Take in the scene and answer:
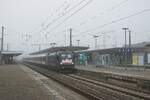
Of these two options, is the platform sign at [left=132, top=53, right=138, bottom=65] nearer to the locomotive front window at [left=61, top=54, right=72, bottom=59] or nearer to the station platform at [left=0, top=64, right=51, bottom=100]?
the locomotive front window at [left=61, top=54, right=72, bottom=59]

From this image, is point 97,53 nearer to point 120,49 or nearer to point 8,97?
point 120,49

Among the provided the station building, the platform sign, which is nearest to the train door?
the station building

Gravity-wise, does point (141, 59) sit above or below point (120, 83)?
above

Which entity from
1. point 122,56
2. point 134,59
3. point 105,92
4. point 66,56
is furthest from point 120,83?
point 122,56

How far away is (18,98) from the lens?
1513 cm

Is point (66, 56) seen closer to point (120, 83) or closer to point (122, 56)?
point (120, 83)

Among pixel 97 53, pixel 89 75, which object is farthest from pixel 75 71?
pixel 97 53

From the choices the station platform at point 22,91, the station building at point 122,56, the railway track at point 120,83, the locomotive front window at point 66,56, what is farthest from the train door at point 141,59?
the station platform at point 22,91

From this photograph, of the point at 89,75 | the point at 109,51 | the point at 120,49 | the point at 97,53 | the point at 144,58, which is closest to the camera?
the point at 89,75

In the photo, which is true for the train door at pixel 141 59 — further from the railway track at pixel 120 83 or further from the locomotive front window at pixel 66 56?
the locomotive front window at pixel 66 56

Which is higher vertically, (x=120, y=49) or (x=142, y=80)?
(x=120, y=49)

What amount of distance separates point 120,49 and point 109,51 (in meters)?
3.77

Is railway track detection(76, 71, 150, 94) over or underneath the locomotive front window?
underneath

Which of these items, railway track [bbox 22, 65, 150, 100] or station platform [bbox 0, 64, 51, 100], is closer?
station platform [bbox 0, 64, 51, 100]
